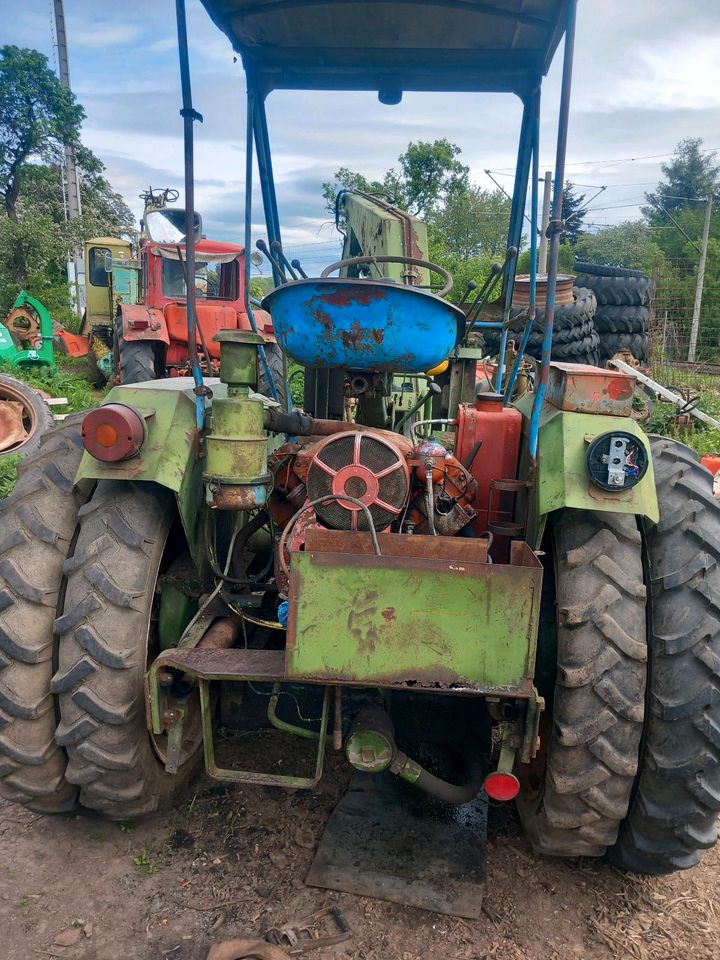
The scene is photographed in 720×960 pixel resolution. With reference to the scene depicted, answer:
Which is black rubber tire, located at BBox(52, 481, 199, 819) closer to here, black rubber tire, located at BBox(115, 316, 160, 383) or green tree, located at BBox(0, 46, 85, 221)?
black rubber tire, located at BBox(115, 316, 160, 383)

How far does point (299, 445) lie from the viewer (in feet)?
10.4

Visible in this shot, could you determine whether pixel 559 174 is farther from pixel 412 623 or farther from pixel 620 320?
pixel 620 320

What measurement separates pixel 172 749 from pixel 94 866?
66 centimetres

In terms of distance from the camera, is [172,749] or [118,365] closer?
[172,749]

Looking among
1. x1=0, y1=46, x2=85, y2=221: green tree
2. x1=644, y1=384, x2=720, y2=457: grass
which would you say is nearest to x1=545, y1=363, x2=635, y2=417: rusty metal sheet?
x1=644, y1=384, x2=720, y2=457: grass

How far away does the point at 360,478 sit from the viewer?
2.59 metres

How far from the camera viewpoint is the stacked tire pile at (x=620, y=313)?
39.6 ft

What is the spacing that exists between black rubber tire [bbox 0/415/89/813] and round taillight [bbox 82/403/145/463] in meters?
0.34

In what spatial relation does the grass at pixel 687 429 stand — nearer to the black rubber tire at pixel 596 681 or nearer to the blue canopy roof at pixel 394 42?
the blue canopy roof at pixel 394 42

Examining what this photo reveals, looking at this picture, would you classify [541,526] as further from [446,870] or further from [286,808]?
[286,808]

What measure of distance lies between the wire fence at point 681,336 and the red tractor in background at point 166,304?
7525 mm

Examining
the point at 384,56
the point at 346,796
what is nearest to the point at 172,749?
the point at 346,796

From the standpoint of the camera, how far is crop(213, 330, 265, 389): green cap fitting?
2.61 m

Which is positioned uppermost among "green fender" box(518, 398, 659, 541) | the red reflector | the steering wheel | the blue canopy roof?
the blue canopy roof
